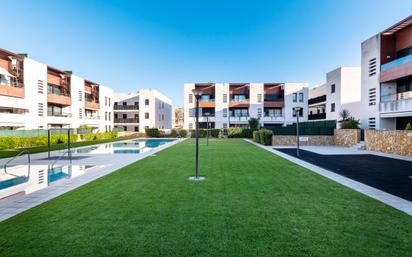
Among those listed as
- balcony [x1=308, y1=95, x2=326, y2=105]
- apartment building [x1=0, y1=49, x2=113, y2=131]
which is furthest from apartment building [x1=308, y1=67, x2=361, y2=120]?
apartment building [x1=0, y1=49, x2=113, y2=131]

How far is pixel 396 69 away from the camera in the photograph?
1866 centimetres

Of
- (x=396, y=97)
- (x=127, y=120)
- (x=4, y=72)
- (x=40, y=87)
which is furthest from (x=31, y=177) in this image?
(x=127, y=120)

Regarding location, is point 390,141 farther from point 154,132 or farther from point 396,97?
point 154,132

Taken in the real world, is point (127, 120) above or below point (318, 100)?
below

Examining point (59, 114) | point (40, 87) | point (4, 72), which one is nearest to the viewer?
point (4, 72)

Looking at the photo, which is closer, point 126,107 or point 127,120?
point 127,120

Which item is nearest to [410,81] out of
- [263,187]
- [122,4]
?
[263,187]

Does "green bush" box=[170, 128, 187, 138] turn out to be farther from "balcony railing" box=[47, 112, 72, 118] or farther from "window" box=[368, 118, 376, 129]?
"window" box=[368, 118, 376, 129]

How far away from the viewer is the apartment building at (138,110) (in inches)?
1887

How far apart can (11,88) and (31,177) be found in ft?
64.8

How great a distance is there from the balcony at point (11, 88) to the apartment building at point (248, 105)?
23.7 meters

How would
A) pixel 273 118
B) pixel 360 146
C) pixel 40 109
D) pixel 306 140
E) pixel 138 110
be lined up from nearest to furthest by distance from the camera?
pixel 360 146 < pixel 306 140 < pixel 40 109 < pixel 273 118 < pixel 138 110

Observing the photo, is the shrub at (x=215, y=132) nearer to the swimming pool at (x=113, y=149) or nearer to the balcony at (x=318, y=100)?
the swimming pool at (x=113, y=149)

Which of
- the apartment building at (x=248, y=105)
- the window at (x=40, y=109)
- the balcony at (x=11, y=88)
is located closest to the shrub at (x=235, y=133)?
the apartment building at (x=248, y=105)
